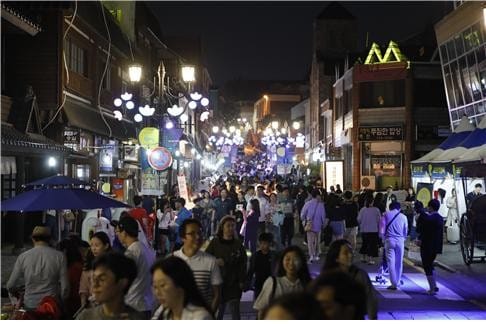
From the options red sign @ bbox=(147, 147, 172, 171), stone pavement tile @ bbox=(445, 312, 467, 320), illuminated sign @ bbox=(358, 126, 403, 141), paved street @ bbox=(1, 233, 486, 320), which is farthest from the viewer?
illuminated sign @ bbox=(358, 126, 403, 141)

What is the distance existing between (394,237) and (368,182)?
22121 mm

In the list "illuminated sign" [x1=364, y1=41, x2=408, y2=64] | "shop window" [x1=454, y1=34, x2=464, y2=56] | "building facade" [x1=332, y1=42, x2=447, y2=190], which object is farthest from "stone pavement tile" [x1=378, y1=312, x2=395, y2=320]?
"illuminated sign" [x1=364, y1=41, x2=408, y2=64]

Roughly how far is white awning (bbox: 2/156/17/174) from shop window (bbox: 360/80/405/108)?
83.6ft

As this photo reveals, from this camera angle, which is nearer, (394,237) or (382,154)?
(394,237)

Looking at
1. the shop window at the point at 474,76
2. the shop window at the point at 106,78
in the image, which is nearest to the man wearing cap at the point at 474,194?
the shop window at the point at 474,76

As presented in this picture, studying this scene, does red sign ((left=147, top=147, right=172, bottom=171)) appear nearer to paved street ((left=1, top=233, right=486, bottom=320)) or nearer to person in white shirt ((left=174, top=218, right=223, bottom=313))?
paved street ((left=1, top=233, right=486, bottom=320))

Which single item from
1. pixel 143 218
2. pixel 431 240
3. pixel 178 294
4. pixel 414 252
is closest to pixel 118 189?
pixel 143 218

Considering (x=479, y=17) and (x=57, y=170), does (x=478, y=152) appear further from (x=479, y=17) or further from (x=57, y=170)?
(x=57, y=170)

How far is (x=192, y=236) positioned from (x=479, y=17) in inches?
753

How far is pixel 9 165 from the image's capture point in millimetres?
16672

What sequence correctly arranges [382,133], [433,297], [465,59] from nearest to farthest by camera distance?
[433,297] → [465,59] → [382,133]

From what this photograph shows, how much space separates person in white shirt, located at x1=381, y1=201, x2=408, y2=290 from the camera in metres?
12.2

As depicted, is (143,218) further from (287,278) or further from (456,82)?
(456,82)

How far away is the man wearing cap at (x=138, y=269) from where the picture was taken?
254 inches
